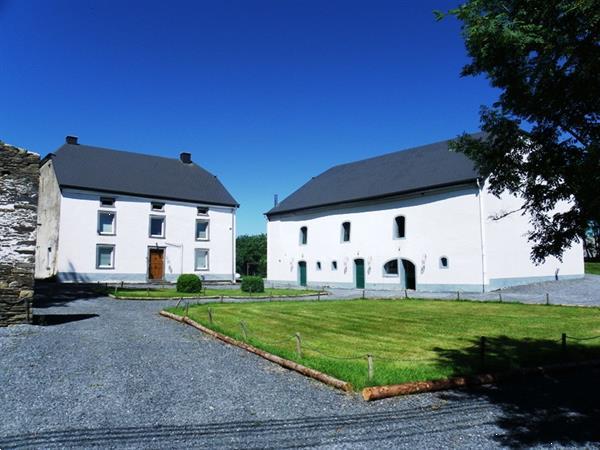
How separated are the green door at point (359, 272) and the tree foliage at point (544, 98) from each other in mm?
23678

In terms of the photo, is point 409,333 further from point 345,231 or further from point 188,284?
point 345,231

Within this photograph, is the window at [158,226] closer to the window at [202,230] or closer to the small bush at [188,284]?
the window at [202,230]

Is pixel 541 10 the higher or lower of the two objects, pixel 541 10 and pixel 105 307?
the higher

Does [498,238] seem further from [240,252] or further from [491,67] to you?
[240,252]

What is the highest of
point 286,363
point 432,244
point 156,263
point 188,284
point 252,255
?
point 252,255

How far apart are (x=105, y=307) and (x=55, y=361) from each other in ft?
28.5

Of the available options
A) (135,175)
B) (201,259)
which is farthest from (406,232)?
(135,175)

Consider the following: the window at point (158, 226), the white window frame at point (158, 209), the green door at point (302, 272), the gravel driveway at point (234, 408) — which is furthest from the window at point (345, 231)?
the gravel driveway at point (234, 408)

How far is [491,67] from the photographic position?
691 cm

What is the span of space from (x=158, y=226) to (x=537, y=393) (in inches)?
1200

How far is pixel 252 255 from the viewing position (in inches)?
2869

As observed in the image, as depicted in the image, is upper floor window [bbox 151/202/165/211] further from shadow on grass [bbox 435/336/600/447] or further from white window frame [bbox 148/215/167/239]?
shadow on grass [bbox 435/336/600/447]

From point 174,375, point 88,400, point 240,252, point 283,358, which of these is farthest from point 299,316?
point 240,252

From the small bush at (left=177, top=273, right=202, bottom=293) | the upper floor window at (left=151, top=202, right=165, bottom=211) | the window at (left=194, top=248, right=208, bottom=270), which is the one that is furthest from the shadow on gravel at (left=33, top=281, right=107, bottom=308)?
the window at (left=194, top=248, right=208, bottom=270)
